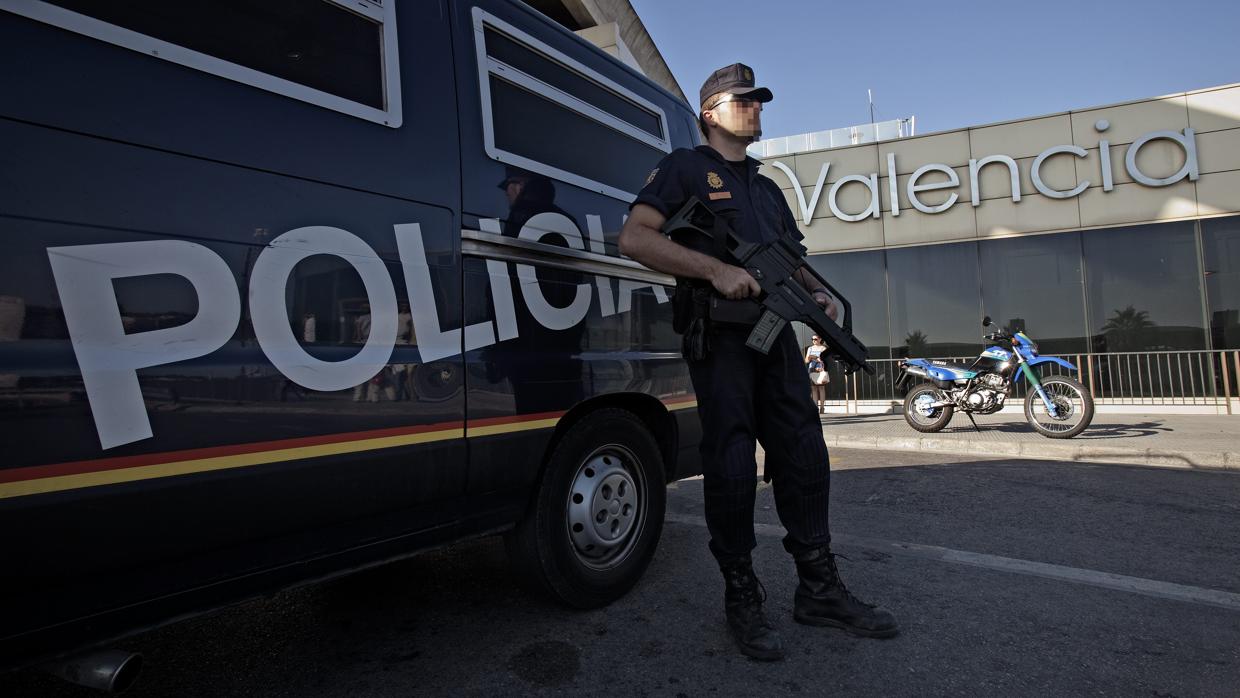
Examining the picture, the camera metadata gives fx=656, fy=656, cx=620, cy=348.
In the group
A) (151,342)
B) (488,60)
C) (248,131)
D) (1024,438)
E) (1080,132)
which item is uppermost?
(1080,132)

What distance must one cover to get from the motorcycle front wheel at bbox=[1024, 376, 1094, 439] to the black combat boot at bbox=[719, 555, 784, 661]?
6536mm

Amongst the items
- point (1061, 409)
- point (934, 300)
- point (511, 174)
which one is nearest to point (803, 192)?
point (934, 300)

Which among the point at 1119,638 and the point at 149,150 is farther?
the point at 1119,638

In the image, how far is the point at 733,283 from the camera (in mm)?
2223

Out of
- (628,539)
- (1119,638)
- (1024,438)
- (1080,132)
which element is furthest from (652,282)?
(1080,132)

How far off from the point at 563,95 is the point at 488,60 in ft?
1.40

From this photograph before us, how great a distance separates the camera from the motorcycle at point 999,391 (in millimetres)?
7328

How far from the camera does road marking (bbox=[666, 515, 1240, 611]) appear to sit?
266 cm

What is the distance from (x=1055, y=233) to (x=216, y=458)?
43.5ft

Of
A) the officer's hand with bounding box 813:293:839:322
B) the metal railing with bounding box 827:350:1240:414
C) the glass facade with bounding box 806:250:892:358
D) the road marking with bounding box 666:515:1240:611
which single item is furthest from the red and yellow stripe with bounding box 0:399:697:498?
the glass facade with bounding box 806:250:892:358

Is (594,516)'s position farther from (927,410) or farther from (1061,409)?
(1061,409)

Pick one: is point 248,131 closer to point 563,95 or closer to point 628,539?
point 563,95

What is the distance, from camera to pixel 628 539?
275 centimetres

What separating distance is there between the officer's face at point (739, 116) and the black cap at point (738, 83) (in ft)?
0.09
